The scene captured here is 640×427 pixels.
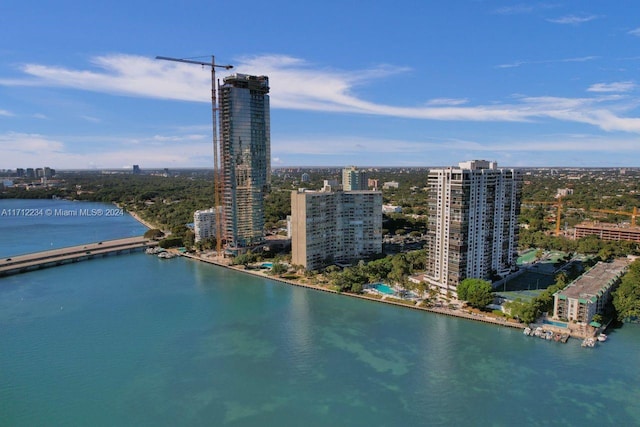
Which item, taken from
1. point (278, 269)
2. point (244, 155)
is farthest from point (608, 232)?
point (244, 155)

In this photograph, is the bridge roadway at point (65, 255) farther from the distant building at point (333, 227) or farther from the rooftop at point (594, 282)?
the rooftop at point (594, 282)

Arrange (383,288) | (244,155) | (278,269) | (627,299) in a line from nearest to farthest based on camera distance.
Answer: (627,299) → (383,288) → (278,269) → (244,155)

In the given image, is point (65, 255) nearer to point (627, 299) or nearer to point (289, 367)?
point (289, 367)

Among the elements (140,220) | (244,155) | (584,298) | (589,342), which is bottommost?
(589,342)

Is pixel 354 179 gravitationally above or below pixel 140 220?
above

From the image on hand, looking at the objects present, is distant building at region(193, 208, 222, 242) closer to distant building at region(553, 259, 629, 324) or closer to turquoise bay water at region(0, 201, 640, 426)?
turquoise bay water at region(0, 201, 640, 426)

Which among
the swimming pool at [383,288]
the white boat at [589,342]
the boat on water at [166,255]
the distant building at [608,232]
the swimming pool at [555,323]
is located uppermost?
the distant building at [608,232]

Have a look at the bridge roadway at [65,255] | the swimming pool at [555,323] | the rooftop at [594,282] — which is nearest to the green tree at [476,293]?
the swimming pool at [555,323]
